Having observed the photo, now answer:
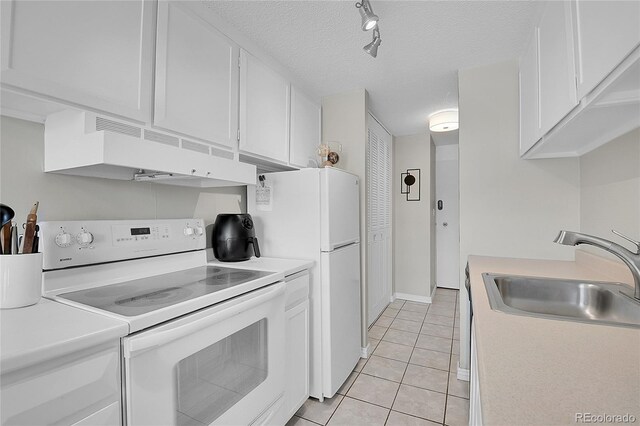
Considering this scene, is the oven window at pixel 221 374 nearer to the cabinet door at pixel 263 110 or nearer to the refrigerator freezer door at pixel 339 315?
the refrigerator freezer door at pixel 339 315

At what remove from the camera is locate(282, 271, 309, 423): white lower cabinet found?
5.41 ft

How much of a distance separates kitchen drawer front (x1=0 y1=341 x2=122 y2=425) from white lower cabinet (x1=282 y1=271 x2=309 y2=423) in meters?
0.93

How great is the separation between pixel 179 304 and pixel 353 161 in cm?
189

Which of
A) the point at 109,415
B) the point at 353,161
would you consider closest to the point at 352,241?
the point at 353,161

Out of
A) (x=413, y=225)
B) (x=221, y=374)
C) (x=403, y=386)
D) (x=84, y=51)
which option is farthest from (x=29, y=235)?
(x=413, y=225)

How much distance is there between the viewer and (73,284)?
3.88 ft

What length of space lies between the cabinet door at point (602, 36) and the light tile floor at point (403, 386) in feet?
6.07

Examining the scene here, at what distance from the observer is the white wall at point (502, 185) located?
77.0 inches

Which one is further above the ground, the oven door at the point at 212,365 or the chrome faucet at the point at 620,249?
the chrome faucet at the point at 620,249

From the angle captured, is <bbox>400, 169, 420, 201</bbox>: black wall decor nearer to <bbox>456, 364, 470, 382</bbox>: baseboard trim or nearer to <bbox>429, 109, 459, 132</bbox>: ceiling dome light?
<bbox>429, 109, 459, 132</bbox>: ceiling dome light

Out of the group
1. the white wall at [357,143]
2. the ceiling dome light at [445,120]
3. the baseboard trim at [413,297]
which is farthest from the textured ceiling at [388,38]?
the baseboard trim at [413,297]

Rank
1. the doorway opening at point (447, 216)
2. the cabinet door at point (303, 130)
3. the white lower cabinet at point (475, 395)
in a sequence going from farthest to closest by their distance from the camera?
the doorway opening at point (447, 216) < the cabinet door at point (303, 130) < the white lower cabinet at point (475, 395)

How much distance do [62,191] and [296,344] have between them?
137cm

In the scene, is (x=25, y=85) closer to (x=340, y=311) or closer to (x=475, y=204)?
(x=340, y=311)
